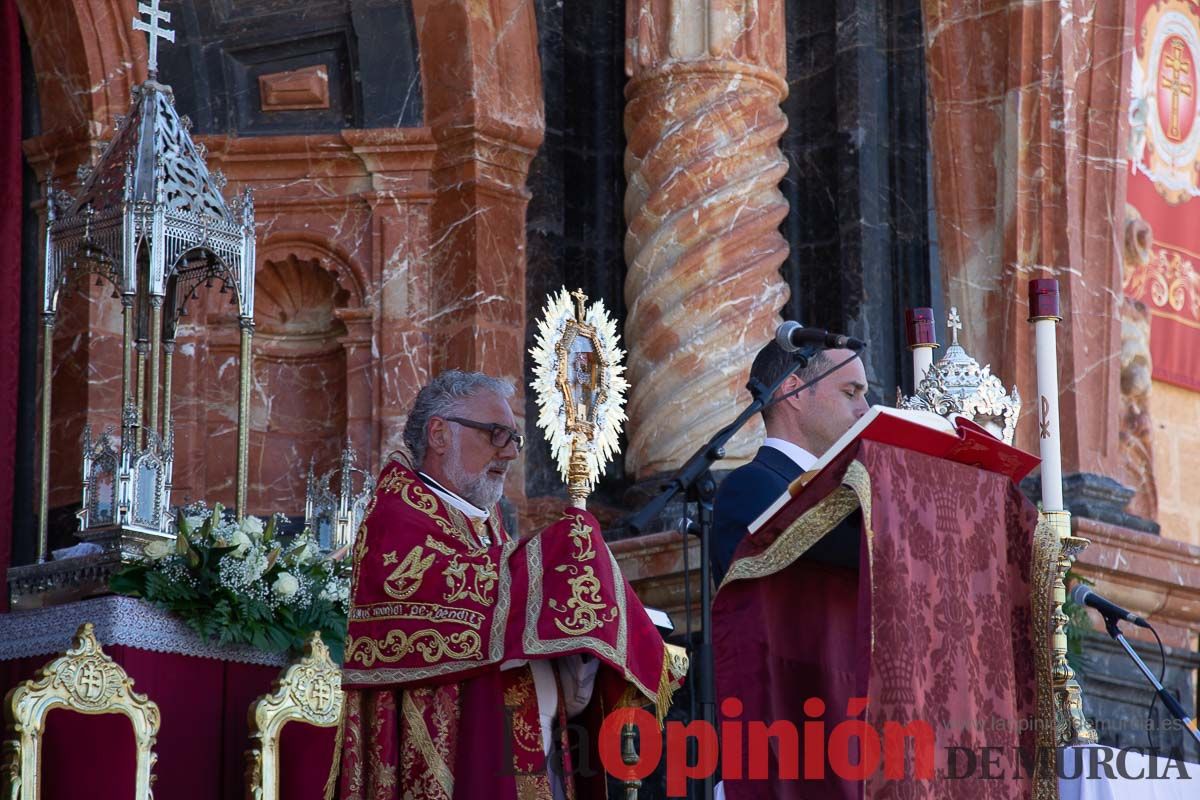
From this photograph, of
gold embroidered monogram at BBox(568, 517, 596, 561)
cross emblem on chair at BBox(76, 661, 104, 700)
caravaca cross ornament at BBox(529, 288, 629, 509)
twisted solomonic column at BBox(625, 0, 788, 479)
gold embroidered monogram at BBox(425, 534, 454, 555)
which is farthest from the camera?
twisted solomonic column at BBox(625, 0, 788, 479)

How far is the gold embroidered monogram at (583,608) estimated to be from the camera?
16.0ft

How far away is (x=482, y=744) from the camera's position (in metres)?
5.05

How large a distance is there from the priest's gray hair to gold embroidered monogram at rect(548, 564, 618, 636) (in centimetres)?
65

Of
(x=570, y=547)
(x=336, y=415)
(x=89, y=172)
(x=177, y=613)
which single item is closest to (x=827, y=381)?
(x=570, y=547)

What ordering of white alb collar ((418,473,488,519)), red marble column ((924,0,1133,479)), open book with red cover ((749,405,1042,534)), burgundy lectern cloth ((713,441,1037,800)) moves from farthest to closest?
red marble column ((924,0,1133,479)) < white alb collar ((418,473,488,519)) < open book with red cover ((749,405,1042,534)) < burgundy lectern cloth ((713,441,1037,800))

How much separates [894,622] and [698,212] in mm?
3960

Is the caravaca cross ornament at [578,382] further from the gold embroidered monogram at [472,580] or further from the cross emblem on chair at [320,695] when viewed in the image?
the cross emblem on chair at [320,695]

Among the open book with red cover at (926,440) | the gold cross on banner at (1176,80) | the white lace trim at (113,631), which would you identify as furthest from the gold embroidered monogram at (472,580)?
the gold cross on banner at (1176,80)

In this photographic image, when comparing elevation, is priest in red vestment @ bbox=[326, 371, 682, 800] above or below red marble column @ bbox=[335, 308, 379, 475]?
below

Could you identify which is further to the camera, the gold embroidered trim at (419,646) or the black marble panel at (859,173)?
the black marble panel at (859,173)

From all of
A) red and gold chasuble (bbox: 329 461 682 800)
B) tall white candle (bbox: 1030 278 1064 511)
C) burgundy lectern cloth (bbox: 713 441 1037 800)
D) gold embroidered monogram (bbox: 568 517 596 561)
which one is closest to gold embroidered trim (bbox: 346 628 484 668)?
red and gold chasuble (bbox: 329 461 682 800)

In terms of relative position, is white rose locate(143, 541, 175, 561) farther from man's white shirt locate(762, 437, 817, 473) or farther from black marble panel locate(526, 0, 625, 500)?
black marble panel locate(526, 0, 625, 500)

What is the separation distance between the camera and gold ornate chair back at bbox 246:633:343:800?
6.05 meters

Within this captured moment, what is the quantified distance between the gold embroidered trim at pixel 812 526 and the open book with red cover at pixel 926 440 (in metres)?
0.07
